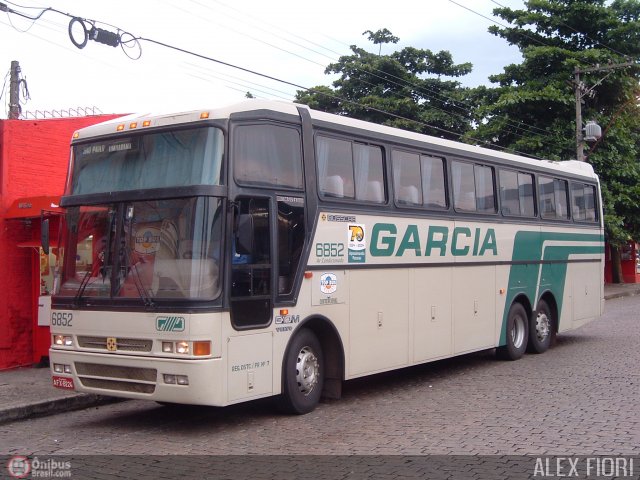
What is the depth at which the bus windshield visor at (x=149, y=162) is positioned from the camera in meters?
7.88

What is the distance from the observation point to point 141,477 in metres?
6.36

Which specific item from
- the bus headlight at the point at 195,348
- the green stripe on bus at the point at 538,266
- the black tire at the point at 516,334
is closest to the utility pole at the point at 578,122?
the green stripe on bus at the point at 538,266

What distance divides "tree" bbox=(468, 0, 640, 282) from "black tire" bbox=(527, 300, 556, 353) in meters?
14.6

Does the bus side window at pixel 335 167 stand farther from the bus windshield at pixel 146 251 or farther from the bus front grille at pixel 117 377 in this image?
the bus front grille at pixel 117 377

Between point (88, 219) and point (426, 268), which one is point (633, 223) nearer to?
point (426, 268)

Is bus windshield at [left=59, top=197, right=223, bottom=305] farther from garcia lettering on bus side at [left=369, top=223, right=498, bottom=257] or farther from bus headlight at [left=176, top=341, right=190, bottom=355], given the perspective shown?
garcia lettering on bus side at [left=369, top=223, right=498, bottom=257]

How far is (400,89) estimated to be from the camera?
3456 cm

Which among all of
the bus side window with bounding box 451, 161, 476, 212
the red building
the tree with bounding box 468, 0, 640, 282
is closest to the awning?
the red building

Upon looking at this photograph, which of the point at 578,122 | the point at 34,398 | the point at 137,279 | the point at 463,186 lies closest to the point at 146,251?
the point at 137,279

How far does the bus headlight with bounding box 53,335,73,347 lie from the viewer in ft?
27.8

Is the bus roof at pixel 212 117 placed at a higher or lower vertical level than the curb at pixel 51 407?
higher

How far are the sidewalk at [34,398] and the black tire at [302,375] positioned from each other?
2.98m

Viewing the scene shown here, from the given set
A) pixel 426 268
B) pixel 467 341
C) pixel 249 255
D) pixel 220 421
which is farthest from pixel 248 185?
pixel 467 341

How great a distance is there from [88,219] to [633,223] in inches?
1042
